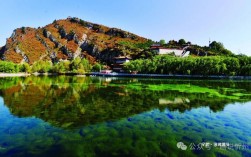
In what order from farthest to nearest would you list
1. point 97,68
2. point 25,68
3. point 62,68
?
point 97,68
point 25,68
point 62,68

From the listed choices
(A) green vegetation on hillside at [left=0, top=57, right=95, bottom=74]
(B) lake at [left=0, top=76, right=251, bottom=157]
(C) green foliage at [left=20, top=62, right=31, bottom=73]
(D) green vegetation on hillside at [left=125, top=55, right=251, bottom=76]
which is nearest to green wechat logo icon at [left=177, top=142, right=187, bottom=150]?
(B) lake at [left=0, top=76, right=251, bottom=157]

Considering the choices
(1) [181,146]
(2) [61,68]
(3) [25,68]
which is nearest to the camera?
(1) [181,146]

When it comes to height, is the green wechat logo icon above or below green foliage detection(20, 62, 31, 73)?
below

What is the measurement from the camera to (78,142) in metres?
14.3

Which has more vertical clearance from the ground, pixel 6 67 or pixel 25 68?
pixel 6 67

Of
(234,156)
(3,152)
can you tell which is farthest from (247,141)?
(3,152)

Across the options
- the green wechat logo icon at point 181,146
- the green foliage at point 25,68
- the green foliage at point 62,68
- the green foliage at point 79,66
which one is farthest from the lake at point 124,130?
the green foliage at point 25,68

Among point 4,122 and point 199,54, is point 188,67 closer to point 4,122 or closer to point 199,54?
point 199,54

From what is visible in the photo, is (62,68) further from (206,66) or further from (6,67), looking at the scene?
(206,66)

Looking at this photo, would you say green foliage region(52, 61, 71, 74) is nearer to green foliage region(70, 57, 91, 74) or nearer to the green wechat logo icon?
green foliage region(70, 57, 91, 74)

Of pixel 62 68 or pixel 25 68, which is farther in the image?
pixel 25 68

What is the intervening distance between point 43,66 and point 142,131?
142 meters

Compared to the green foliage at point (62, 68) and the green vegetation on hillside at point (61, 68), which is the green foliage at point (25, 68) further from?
the green foliage at point (62, 68)

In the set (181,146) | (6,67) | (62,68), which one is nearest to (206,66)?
(62,68)
